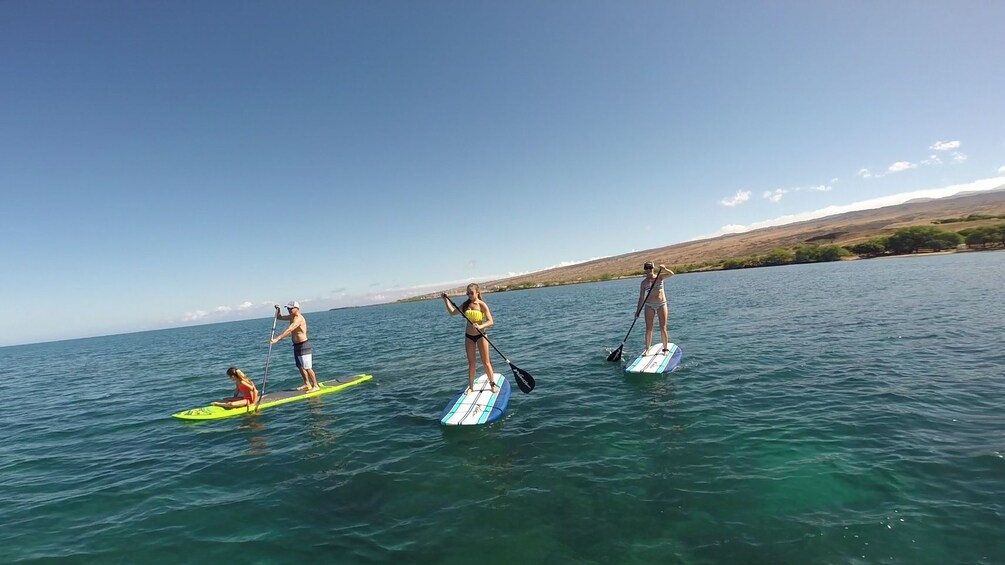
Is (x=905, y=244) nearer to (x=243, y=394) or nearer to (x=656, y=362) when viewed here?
(x=656, y=362)

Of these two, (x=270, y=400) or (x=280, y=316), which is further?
(x=280, y=316)

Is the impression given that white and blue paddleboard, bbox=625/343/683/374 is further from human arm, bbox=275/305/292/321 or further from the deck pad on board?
human arm, bbox=275/305/292/321

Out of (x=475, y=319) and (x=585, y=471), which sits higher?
(x=475, y=319)

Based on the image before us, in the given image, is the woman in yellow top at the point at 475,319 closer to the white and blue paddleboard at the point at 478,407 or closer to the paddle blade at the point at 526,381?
the white and blue paddleboard at the point at 478,407

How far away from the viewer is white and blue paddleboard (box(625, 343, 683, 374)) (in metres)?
15.9

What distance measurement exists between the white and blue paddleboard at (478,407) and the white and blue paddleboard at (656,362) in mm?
5544

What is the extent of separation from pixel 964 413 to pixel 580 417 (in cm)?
892

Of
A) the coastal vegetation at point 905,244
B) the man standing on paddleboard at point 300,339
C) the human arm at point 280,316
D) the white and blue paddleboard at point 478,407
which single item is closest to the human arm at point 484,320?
the white and blue paddleboard at point 478,407

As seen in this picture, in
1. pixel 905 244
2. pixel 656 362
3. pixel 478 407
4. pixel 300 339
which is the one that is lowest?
pixel 656 362

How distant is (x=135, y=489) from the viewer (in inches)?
405

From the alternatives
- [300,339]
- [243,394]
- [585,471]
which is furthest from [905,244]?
[243,394]

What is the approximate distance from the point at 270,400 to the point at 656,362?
16012mm

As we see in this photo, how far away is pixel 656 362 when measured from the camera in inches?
647

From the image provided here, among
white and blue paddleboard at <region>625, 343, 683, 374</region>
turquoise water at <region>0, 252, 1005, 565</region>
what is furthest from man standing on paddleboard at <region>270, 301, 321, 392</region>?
white and blue paddleboard at <region>625, 343, 683, 374</region>
